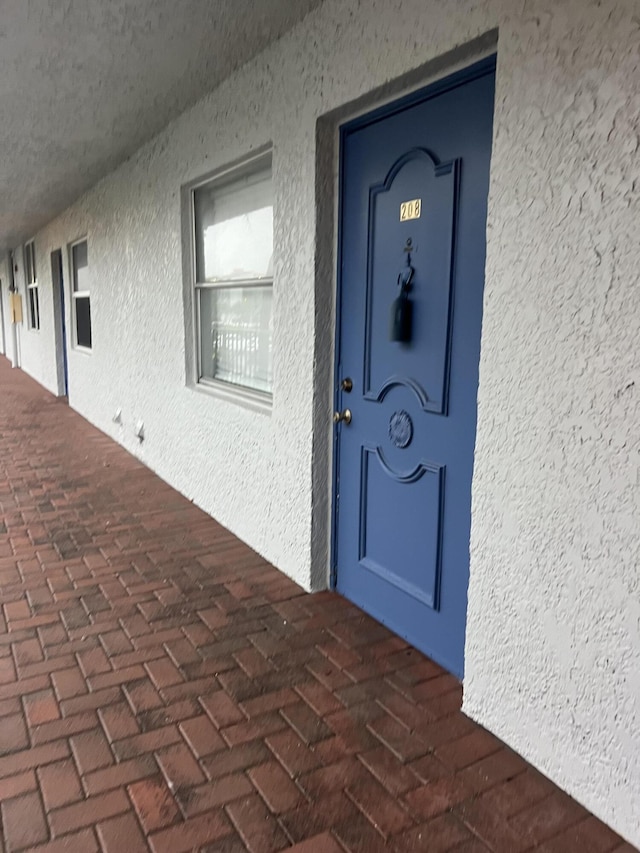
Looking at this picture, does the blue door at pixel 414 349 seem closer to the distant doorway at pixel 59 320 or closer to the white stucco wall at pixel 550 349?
the white stucco wall at pixel 550 349

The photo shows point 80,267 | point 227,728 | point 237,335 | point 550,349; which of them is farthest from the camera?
point 80,267

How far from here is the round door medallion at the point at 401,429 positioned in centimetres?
280

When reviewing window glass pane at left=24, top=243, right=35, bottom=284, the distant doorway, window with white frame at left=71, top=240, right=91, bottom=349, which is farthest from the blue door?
window glass pane at left=24, top=243, right=35, bottom=284

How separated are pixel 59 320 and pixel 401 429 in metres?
8.75

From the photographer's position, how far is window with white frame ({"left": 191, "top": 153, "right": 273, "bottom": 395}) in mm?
3955

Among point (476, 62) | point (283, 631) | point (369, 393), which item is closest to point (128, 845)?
point (283, 631)

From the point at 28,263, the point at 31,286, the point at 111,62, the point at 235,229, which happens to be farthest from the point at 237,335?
the point at 28,263

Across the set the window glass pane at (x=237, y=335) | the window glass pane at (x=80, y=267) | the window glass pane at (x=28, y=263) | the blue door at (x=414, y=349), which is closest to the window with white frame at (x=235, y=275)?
the window glass pane at (x=237, y=335)

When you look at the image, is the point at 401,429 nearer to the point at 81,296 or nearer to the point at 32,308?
the point at 81,296

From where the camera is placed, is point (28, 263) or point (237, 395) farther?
point (28, 263)

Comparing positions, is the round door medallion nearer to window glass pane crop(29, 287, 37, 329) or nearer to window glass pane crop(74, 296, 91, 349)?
window glass pane crop(74, 296, 91, 349)

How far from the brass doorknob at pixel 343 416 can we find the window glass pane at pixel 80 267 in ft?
20.0

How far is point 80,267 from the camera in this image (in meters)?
8.73

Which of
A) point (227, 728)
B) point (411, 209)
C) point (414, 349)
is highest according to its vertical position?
point (411, 209)
